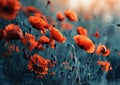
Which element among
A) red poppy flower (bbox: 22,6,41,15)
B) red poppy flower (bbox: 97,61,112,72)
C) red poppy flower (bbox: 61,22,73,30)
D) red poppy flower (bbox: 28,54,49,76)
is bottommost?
red poppy flower (bbox: 97,61,112,72)

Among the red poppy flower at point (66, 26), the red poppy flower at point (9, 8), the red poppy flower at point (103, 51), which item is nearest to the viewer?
the red poppy flower at point (9, 8)

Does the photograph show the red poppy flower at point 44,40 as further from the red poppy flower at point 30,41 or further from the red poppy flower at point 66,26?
the red poppy flower at point 66,26

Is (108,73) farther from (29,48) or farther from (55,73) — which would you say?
(29,48)

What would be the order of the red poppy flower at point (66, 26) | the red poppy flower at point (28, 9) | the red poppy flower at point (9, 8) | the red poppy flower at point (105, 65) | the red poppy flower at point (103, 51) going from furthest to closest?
the red poppy flower at point (105, 65) → the red poppy flower at point (66, 26) → the red poppy flower at point (103, 51) → the red poppy flower at point (28, 9) → the red poppy flower at point (9, 8)

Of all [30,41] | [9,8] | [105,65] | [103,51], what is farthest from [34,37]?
[105,65]

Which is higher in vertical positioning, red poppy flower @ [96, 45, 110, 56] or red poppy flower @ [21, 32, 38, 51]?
red poppy flower @ [21, 32, 38, 51]

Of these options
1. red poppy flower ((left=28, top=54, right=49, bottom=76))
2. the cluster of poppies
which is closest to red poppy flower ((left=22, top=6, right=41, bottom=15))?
→ the cluster of poppies

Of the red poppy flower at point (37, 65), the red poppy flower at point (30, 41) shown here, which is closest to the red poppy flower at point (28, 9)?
the red poppy flower at point (30, 41)

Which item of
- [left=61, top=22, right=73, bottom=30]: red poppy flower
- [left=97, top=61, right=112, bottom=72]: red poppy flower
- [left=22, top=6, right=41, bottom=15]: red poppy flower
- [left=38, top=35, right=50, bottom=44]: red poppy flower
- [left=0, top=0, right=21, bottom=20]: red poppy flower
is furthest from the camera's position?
[left=97, top=61, right=112, bottom=72]: red poppy flower

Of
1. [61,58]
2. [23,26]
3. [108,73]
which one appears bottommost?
[108,73]

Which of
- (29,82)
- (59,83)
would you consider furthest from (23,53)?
(59,83)

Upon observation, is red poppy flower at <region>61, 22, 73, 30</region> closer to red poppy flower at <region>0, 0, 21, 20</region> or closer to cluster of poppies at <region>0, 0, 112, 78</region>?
cluster of poppies at <region>0, 0, 112, 78</region>
